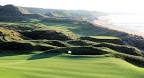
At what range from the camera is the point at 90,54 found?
32.6 metres

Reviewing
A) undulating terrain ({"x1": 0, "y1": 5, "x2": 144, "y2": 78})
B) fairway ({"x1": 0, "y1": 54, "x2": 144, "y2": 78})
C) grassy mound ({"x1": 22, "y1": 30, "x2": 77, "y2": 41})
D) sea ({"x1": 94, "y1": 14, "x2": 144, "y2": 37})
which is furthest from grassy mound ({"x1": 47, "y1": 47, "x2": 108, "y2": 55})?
sea ({"x1": 94, "y1": 14, "x2": 144, "y2": 37})

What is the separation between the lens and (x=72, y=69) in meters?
24.2

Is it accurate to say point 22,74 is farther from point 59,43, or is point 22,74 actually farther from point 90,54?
point 59,43

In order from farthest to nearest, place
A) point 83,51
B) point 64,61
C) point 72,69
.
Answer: point 83,51 → point 64,61 → point 72,69

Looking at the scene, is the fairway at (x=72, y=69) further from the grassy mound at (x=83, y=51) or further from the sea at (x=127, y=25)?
the sea at (x=127, y=25)

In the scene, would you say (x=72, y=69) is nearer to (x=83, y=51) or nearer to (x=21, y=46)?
(x=83, y=51)

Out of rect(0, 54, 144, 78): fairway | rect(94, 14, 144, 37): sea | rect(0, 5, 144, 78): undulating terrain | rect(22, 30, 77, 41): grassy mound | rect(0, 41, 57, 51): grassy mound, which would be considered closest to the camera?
rect(0, 54, 144, 78): fairway

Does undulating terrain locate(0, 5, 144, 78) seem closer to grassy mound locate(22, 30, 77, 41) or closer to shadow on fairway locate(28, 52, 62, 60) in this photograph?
shadow on fairway locate(28, 52, 62, 60)

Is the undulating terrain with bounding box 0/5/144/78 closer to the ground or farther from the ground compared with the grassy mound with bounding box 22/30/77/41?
farther from the ground

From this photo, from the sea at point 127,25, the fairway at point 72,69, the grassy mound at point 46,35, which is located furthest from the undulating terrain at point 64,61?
the sea at point 127,25

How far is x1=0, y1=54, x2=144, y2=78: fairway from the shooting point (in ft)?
72.2

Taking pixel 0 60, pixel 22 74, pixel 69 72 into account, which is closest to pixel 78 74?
pixel 69 72

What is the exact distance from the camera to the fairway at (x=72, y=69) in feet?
72.2

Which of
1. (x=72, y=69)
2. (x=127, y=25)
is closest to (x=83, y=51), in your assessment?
(x=72, y=69)
